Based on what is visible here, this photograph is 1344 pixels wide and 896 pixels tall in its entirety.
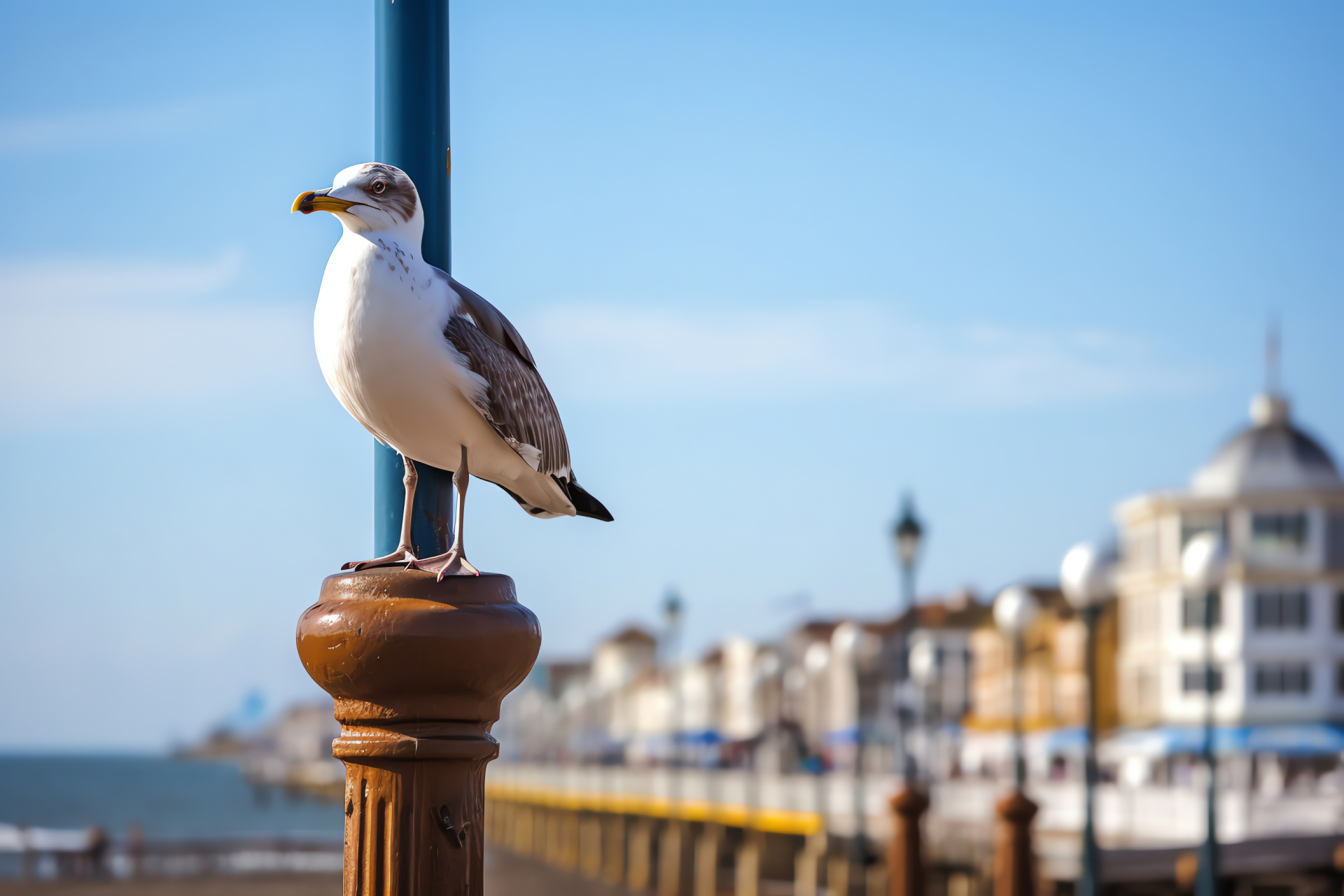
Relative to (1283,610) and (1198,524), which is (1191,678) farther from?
(1198,524)

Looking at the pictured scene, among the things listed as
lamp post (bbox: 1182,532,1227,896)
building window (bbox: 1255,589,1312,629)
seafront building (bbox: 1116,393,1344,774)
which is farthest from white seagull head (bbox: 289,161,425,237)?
building window (bbox: 1255,589,1312,629)

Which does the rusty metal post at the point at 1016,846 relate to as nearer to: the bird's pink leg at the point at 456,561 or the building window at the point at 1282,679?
the bird's pink leg at the point at 456,561

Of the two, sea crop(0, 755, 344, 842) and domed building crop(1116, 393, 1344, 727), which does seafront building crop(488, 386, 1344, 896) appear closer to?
domed building crop(1116, 393, 1344, 727)

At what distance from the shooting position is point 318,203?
2533 mm

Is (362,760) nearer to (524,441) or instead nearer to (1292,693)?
(524,441)

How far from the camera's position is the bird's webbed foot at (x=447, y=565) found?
2.42 m

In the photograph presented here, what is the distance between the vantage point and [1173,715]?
45.0 m

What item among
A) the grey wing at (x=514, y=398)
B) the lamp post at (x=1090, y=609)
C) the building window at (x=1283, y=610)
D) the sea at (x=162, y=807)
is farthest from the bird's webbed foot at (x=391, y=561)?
the sea at (x=162, y=807)

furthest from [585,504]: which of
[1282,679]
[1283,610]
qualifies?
[1283,610]

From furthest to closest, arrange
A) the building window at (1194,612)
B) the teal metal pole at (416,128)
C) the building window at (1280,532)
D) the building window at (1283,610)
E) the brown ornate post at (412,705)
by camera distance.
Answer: the building window at (1280,532), the building window at (1194,612), the building window at (1283,610), the teal metal pole at (416,128), the brown ornate post at (412,705)

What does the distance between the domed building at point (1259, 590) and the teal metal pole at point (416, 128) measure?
41.8 m

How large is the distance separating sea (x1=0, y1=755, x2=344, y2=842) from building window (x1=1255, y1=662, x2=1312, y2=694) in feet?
191

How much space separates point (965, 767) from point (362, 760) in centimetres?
5549

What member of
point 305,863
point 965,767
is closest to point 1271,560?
point 965,767
